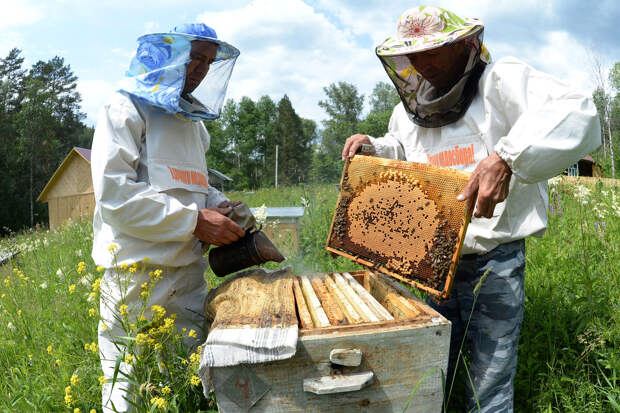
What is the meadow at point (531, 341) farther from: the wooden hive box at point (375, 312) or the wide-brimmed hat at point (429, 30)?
the wide-brimmed hat at point (429, 30)

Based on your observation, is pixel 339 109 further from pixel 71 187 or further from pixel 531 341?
pixel 531 341

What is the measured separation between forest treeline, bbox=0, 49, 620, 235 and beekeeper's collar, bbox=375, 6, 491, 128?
25.5 meters

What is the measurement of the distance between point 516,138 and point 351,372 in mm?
1291

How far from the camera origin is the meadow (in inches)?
93.2

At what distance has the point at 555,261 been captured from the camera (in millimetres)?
3539

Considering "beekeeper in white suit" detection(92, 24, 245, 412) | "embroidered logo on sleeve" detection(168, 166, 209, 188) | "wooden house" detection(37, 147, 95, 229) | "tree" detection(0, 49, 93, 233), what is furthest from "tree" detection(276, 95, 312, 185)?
"beekeeper in white suit" detection(92, 24, 245, 412)

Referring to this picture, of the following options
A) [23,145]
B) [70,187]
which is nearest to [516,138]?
[70,187]

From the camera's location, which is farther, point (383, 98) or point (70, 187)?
point (383, 98)

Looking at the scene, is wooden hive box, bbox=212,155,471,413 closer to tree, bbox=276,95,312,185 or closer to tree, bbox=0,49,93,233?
tree, bbox=0,49,93,233

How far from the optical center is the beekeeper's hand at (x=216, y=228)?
2301 mm

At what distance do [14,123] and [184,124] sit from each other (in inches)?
1886

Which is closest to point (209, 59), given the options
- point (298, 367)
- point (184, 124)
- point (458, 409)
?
point (184, 124)

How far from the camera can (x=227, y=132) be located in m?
65.6

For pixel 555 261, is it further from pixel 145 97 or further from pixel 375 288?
pixel 145 97
